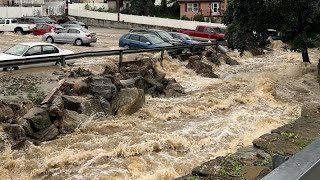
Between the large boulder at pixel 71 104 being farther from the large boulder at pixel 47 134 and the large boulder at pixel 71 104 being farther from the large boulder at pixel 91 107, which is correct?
the large boulder at pixel 47 134

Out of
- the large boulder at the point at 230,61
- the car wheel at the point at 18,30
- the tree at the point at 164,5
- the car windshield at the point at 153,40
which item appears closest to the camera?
the car windshield at the point at 153,40

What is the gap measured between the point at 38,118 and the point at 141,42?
16.2 metres

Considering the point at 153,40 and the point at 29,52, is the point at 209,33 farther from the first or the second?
the point at 29,52

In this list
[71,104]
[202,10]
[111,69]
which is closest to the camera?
[71,104]

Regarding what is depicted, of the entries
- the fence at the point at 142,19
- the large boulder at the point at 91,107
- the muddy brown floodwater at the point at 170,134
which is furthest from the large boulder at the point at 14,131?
the fence at the point at 142,19

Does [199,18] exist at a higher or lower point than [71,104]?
higher

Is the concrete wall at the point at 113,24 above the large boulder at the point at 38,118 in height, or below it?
above

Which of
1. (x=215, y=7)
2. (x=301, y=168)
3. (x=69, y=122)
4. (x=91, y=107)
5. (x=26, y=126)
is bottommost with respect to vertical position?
(x=69, y=122)

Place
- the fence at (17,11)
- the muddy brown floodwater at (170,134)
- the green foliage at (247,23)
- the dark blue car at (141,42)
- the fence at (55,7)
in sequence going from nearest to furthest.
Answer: the muddy brown floodwater at (170,134) < the green foliage at (247,23) < the dark blue car at (141,42) < the fence at (17,11) < the fence at (55,7)

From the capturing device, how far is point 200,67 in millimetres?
25234

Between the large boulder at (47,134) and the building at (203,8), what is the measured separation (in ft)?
165

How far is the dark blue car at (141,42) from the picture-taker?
27828mm

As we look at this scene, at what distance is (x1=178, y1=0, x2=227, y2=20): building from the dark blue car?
110 ft

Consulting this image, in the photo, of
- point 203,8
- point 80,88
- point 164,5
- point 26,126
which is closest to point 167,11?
point 164,5
